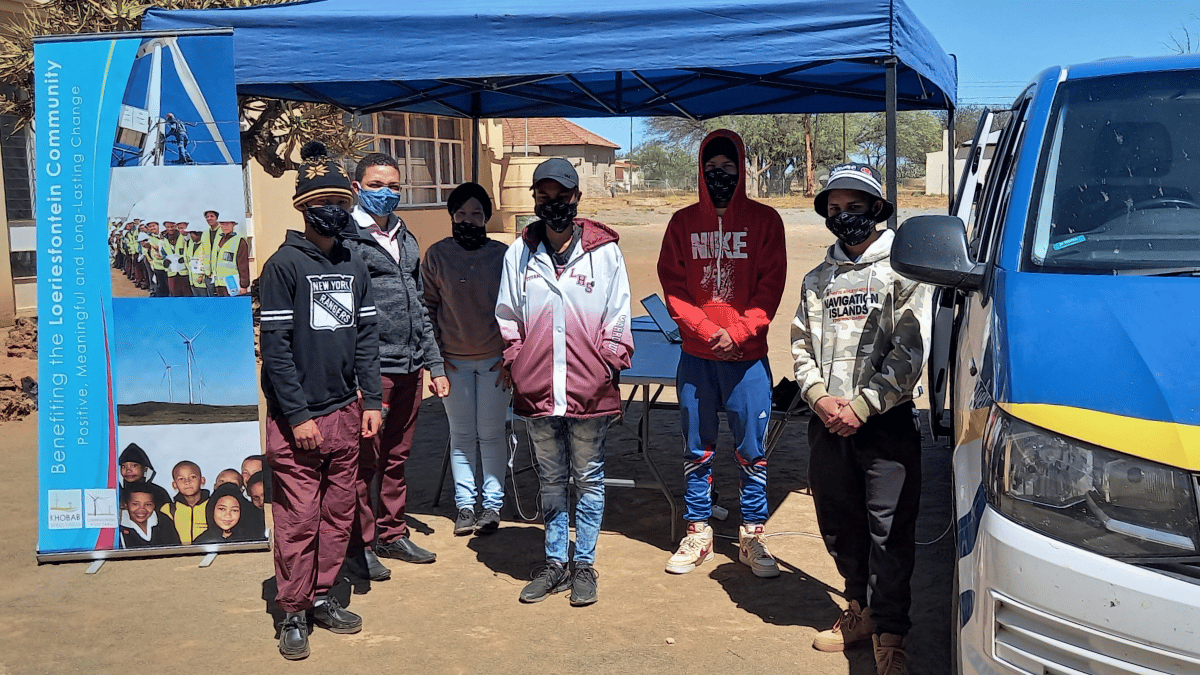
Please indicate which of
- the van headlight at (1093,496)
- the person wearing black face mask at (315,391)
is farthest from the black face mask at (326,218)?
the van headlight at (1093,496)

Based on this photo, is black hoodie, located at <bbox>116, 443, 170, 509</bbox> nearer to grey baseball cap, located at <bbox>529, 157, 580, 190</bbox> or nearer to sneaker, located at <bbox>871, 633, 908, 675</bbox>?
grey baseball cap, located at <bbox>529, 157, 580, 190</bbox>

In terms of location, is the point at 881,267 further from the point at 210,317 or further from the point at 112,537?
the point at 112,537

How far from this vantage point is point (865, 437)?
3.76m

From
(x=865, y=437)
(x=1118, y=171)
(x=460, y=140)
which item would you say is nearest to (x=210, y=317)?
(x=865, y=437)

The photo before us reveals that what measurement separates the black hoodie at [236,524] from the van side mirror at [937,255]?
11.7 ft

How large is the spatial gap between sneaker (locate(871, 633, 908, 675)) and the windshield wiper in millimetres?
1585

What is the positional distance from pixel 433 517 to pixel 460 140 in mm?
20082

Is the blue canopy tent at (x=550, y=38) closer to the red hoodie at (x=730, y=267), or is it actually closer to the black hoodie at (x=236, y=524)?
the red hoodie at (x=730, y=267)

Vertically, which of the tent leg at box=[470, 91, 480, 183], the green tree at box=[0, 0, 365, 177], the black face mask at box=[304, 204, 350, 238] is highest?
the green tree at box=[0, 0, 365, 177]

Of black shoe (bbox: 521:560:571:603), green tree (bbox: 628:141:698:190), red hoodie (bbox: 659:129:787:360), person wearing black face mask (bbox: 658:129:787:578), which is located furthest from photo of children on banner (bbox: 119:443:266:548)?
green tree (bbox: 628:141:698:190)

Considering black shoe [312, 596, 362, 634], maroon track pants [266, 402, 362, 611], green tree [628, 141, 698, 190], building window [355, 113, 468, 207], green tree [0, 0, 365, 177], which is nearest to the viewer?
maroon track pants [266, 402, 362, 611]

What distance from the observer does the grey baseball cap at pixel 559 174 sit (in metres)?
4.46

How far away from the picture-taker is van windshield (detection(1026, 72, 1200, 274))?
2.99 meters

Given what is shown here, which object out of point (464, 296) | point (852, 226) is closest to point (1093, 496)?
point (852, 226)
